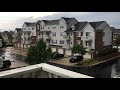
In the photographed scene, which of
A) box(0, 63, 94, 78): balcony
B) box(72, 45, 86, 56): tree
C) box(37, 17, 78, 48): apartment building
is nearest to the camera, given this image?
box(0, 63, 94, 78): balcony

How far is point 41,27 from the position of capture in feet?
22.8

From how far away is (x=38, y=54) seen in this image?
4938 millimetres

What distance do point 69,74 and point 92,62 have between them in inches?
164

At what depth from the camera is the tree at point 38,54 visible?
4.89m

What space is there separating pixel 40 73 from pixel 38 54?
3.14 m

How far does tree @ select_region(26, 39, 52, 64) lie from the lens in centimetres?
489

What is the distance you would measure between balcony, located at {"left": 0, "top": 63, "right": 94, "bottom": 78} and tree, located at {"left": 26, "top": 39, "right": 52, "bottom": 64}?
3.01 metres

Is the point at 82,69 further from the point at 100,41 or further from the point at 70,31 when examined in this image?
the point at 70,31

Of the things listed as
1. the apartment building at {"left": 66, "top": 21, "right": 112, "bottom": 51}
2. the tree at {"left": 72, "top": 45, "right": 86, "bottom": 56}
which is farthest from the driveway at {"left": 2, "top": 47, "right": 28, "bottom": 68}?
the apartment building at {"left": 66, "top": 21, "right": 112, "bottom": 51}

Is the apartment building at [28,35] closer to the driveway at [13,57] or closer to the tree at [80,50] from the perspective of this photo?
the driveway at [13,57]

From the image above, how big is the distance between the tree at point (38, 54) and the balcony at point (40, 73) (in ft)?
9.89

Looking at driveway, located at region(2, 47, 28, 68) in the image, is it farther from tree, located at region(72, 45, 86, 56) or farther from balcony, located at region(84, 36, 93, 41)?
balcony, located at region(84, 36, 93, 41)

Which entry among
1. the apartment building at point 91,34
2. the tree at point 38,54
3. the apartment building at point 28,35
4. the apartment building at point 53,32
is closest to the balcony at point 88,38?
the apartment building at point 91,34

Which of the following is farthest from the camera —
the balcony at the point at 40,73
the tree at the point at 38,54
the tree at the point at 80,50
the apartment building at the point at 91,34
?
the apartment building at the point at 91,34
